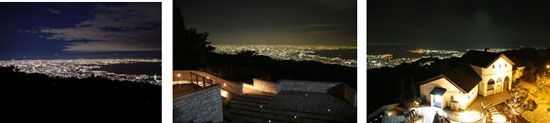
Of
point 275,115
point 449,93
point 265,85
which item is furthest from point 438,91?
point 265,85

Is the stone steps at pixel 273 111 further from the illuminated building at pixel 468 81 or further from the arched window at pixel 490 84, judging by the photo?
the arched window at pixel 490 84

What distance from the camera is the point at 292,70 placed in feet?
20.3

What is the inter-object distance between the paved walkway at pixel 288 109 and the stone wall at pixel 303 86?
0.23 m

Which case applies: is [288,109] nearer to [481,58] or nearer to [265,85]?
[265,85]

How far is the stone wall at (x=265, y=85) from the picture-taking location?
6707 millimetres

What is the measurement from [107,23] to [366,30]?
9.50 feet

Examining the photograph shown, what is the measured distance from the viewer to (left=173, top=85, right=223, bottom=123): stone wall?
4.25m

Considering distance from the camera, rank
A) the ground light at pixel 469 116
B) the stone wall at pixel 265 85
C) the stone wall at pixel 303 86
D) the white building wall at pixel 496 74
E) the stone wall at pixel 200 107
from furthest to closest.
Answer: the stone wall at pixel 265 85 → the stone wall at pixel 303 86 → the stone wall at pixel 200 107 → the white building wall at pixel 496 74 → the ground light at pixel 469 116

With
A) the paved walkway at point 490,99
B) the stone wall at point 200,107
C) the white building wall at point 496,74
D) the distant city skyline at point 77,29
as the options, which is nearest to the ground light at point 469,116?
the paved walkway at point 490,99

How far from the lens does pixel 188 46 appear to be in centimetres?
570

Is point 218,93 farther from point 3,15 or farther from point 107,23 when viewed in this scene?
point 3,15

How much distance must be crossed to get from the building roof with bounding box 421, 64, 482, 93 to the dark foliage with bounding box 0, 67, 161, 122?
324 cm

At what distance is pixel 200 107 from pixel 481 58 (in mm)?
3134

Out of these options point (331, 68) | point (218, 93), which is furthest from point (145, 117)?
point (331, 68)
